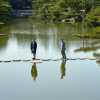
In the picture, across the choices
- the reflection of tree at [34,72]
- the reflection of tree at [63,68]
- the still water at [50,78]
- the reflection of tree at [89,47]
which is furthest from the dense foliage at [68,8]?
the reflection of tree at [34,72]

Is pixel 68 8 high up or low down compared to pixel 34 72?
up

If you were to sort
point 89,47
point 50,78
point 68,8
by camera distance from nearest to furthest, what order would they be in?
point 50,78, point 89,47, point 68,8

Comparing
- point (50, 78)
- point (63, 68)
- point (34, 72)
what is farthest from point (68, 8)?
point (50, 78)

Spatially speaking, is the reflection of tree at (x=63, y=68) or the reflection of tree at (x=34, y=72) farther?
the reflection of tree at (x=63, y=68)

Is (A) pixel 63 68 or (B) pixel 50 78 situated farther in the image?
(A) pixel 63 68

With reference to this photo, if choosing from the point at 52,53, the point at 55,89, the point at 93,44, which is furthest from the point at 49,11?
the point at 55,89

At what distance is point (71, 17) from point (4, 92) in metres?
53.7

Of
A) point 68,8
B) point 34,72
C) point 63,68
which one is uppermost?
point 68,8

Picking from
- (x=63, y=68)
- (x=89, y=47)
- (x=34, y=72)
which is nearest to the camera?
→ (x=34, y=72)

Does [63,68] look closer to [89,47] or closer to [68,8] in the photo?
[89,47]

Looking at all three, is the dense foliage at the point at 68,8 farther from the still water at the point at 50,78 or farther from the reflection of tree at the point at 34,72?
the reflection of tree at the point at 34,72

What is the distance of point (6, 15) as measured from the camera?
70.1m

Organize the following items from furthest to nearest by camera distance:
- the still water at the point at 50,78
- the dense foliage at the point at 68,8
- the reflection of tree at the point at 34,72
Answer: the dense foliage at the point at 68,8 < the reflection of tree at the point at 34,72 < the still water at the point at 50,78

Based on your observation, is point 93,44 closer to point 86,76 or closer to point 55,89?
point 86,76
